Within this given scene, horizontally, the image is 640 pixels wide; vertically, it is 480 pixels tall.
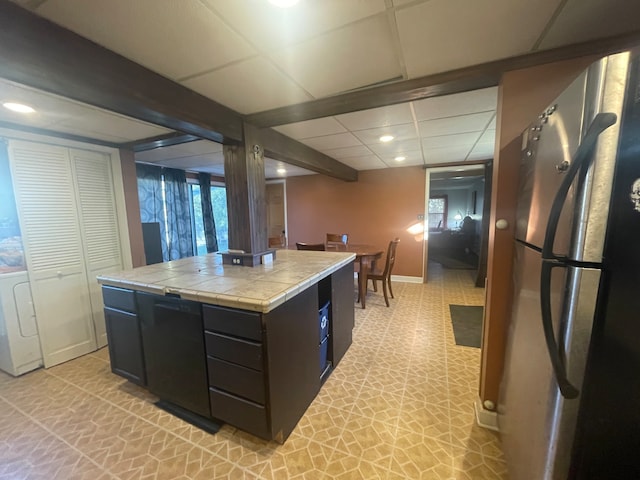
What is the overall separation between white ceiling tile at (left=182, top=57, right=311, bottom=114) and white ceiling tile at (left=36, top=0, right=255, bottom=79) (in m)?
0.09

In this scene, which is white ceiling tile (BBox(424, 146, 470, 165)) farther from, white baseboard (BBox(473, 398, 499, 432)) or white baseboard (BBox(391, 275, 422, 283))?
white baseboard (BBox(473, 398, 499, 432))

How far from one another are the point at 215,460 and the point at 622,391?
1816 mm

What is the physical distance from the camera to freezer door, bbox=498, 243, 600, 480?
0.76 metres

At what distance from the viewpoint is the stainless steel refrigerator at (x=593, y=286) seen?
0.70 metres

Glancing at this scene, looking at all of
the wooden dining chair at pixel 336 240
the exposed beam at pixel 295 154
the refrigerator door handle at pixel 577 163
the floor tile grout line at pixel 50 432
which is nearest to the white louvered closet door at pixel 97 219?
the floor tile grout line at pixel 50 432

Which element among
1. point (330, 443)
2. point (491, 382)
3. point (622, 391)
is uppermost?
point (622, 391)

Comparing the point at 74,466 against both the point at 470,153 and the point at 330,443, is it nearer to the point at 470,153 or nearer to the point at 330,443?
the point at 330,443

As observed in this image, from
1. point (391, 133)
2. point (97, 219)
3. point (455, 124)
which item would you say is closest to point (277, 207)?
point (97, 219)

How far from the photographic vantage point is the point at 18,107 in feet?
5.79

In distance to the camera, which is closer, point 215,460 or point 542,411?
point 542,411

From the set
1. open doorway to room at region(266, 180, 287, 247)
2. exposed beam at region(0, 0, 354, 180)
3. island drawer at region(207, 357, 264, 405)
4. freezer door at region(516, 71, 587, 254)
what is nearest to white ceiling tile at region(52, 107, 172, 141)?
exposed beam at region(0, 0, 354, 180)

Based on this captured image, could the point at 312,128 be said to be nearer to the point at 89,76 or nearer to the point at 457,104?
the point at 457,104

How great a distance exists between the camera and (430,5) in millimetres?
989

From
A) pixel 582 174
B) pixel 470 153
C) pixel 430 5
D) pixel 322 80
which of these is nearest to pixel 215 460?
pixel 582 174
